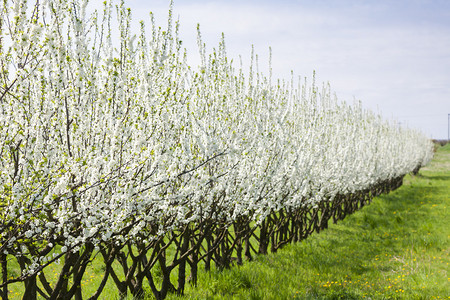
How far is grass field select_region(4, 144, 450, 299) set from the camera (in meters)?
7.01

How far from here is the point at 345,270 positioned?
887 cm

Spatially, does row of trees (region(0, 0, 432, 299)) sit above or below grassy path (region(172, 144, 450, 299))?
above

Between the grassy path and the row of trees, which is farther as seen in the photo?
the grassy path

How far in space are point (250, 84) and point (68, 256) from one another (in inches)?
231

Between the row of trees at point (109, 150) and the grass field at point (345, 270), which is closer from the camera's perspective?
the row of trees at point (109, 150)

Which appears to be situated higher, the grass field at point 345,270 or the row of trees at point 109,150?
the row of trees at point 109,150

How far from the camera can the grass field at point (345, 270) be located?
23.0 ft

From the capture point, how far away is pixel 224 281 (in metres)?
7.09

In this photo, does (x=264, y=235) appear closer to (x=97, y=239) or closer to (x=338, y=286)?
(x=338, y=286)

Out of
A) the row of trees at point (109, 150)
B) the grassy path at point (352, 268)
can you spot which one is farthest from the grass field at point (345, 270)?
the row of trees at point (109, 150)

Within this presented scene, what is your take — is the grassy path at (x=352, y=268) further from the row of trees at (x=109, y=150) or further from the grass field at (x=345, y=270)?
the row of trees at (x=109, y=150)

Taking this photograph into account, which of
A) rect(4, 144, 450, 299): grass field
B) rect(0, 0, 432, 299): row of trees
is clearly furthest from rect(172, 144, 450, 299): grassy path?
rect(0, 0, 432, 299): row of trees

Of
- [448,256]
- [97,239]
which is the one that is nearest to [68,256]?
[97,239]

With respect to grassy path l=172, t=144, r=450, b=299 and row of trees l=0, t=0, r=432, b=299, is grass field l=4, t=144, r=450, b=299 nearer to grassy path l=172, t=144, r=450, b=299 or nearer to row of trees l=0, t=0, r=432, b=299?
grassy path l=172, t=144, r=450, b=299
